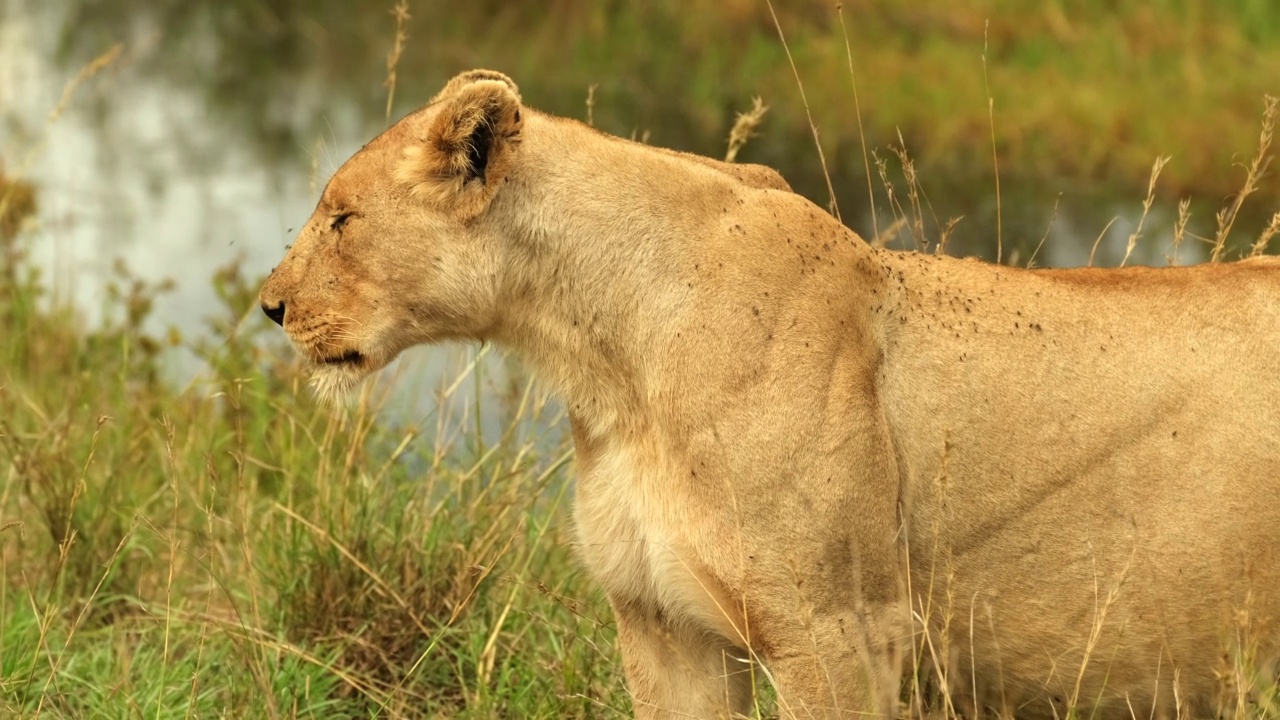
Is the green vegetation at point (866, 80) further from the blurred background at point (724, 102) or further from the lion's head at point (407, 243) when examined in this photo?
the lion's head at point (407, 243)

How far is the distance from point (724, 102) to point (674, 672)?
9647 mm

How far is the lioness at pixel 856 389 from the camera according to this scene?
3328mm

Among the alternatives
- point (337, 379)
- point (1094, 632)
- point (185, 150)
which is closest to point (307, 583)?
point (337, 379)

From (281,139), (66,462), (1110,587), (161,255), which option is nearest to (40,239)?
(161,255)

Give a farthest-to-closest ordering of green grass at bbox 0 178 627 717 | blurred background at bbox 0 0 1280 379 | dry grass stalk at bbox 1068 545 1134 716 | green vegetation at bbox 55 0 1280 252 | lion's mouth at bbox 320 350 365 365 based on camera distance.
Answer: green vegetation at bbox 55 0 1280 252
blurred background at bbox 0 0 1280 379
green grass at bbox 0 178 627 717
lion's mouth at bbox 320 350 365 365
dry grass stalk at bbox 1068 545 1134 716

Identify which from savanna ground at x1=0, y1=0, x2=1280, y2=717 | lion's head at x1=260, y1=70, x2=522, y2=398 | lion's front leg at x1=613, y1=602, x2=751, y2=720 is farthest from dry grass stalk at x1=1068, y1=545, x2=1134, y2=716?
lion's head at x1=260, y1=70, x2=522, y2=398

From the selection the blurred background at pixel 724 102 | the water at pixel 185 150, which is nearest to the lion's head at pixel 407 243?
the water at pixel 185 150

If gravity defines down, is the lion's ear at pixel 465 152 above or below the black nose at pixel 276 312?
above

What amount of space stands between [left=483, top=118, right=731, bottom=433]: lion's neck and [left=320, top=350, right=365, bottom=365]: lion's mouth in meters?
0.31

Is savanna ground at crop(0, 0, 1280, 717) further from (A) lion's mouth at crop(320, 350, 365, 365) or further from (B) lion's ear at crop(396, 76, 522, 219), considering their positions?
(B) lion's ear at crop(396, 76, 522, 219)

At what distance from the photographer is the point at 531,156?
348 cm

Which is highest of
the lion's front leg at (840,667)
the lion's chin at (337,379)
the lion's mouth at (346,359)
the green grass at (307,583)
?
the lion's mouth at (346,359)

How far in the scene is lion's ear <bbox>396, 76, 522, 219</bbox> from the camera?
3.40 m

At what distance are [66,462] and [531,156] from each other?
2.42m
